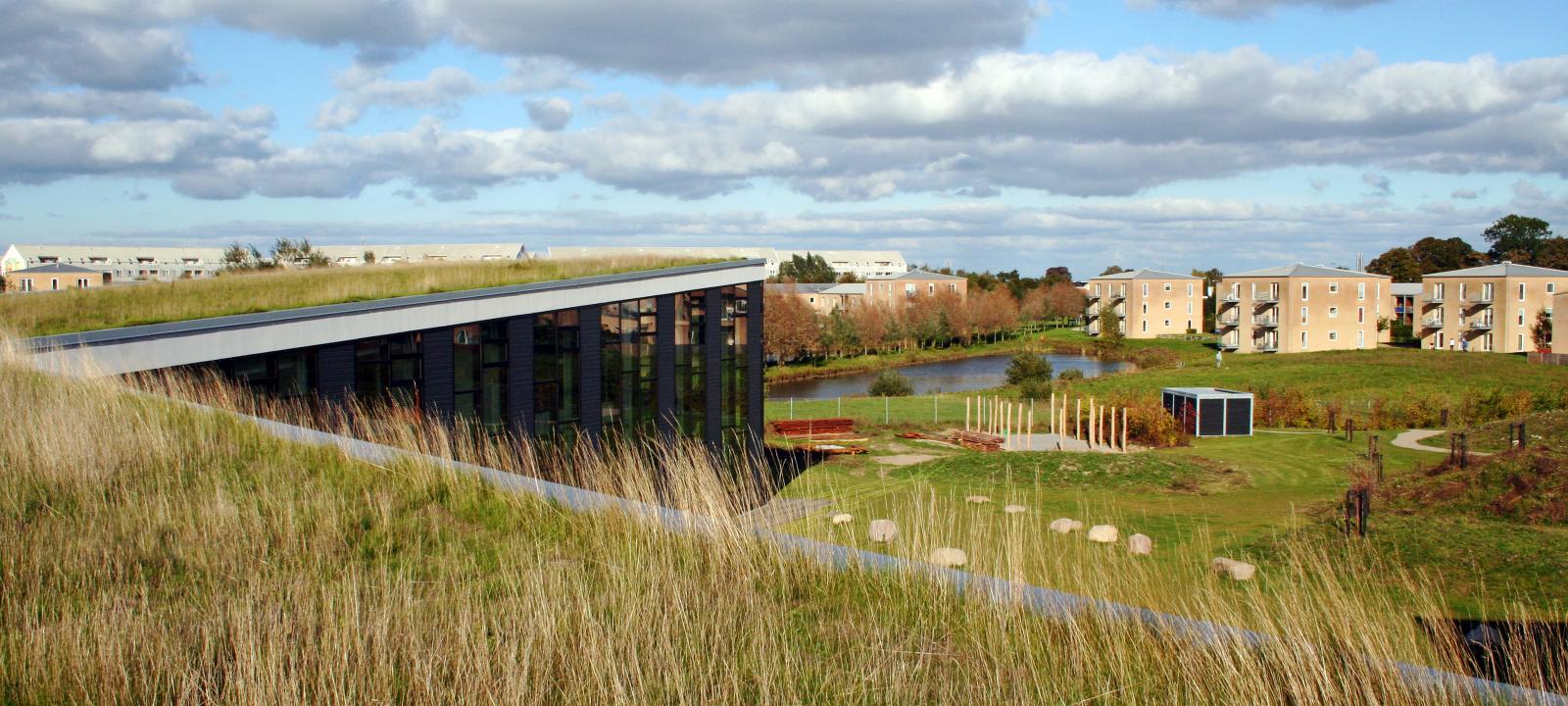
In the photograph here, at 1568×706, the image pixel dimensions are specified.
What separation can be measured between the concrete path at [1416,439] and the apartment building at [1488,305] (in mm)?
37260

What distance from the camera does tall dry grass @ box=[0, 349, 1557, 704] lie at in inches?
127

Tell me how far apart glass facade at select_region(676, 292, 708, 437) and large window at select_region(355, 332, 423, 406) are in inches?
225

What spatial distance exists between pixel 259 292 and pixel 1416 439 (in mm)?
27123

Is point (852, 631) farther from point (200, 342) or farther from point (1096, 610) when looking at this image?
point (200, 342)

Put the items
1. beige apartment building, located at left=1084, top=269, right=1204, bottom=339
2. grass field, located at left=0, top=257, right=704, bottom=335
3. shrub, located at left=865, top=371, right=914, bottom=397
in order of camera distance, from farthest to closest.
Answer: beige apartment building, located at left=1084, top=269, right=1204, bottom=339 → shrub, located at left=865, top=371, right=914, bottom=397 → grass field, located at left=0, top=257, right=704, bottom=335

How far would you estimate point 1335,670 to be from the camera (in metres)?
3.43

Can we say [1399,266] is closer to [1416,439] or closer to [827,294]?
[827,294]

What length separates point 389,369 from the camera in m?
12.7

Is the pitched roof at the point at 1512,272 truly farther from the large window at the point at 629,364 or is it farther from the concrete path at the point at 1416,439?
the large window at the point at 629,364

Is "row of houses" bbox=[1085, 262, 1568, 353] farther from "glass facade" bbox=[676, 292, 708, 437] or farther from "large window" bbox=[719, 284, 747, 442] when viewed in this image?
"glass facade" bbox=[676, 292, 708, 437]

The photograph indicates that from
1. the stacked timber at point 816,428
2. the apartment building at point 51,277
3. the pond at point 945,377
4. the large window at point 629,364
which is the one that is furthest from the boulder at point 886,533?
the apartment building at point 51,277

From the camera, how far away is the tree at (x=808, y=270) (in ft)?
399

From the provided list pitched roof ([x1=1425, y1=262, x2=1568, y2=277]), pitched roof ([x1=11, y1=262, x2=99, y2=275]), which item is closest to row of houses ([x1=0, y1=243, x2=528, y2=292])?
pitched roof ([x1=11, y1=262, x2=99, y2=275])

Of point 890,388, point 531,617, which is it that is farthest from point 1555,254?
point 531,617
